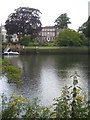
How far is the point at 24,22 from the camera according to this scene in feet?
127

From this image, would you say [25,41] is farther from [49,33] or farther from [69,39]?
[49,33]

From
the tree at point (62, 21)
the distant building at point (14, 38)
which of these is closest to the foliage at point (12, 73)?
the distant building at point (14, 38)

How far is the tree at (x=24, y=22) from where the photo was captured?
3825 cm

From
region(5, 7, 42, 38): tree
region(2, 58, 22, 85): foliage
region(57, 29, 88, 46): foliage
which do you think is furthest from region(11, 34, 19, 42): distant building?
region(2, 58, 22, 85): foliage

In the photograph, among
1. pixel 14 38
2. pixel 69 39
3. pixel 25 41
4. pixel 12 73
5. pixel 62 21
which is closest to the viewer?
pixel 12 73

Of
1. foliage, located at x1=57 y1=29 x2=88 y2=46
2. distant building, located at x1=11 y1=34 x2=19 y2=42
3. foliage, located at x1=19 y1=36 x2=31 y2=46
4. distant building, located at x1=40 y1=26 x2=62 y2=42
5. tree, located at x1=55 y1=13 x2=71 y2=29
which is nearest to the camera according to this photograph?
foliage, located at x1=19 y1=36 x2=31 y2=46

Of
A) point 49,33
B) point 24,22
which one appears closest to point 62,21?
point 49,33

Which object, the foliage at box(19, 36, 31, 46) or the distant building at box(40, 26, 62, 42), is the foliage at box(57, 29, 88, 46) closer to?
the foliage at box(19, 36, 31, 46)

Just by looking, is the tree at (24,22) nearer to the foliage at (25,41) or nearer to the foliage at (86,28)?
the foliage at (25,41)

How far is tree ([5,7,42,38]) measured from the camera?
38.2m

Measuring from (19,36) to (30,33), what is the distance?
7.19ft

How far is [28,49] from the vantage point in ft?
116

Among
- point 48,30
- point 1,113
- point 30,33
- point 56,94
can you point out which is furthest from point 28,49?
point 1,113

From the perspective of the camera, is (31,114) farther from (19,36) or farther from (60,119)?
(19,36)
